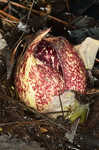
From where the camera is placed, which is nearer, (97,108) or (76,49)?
(97,108)

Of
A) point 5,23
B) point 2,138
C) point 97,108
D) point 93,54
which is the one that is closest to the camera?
point 2,138

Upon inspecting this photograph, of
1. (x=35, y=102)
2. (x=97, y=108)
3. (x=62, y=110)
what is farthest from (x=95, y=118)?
(x=35, y=102)

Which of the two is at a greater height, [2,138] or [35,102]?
[35,102]

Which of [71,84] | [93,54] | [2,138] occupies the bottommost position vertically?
[2,138]

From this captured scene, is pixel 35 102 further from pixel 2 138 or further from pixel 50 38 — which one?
pixel 50 38

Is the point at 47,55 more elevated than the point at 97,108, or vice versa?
the point at 47,55

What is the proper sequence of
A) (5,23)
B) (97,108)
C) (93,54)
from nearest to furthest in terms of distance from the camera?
(97,108) < (93,54) < (5,23)

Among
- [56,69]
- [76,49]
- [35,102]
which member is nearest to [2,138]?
[35,102]

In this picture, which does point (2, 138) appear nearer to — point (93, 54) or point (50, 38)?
point (50, 38)

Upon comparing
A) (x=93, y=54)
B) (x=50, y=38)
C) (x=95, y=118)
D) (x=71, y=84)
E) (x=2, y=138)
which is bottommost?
(x=2, y=138)
